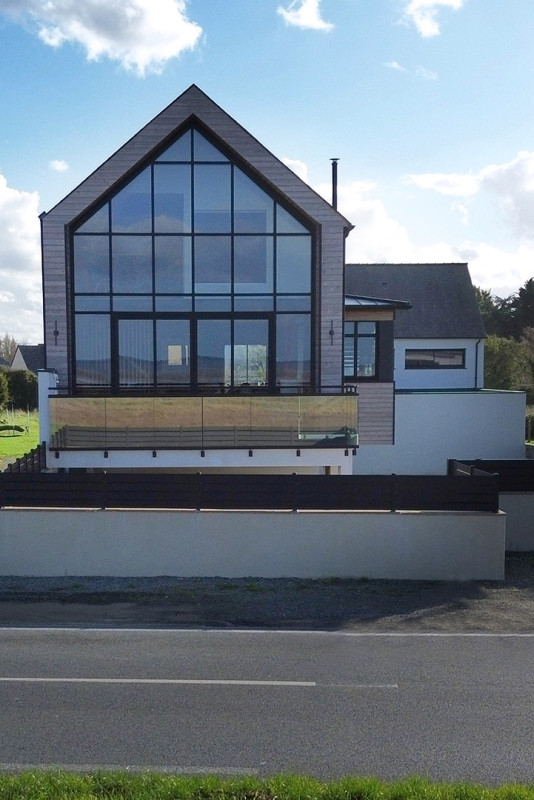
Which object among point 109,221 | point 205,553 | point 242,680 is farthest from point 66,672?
point 109,221

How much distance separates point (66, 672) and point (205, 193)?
13070 millimetres

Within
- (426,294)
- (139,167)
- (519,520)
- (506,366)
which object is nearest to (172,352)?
(139,167)

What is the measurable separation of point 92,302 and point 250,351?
422 centimetres

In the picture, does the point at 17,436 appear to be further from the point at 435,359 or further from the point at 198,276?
the point at 435,359

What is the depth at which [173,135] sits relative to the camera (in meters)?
17.7

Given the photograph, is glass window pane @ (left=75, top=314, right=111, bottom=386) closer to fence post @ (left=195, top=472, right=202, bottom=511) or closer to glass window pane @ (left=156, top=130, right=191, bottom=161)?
glass window pane @ (left=156, top=130, right=191, bottom=161)

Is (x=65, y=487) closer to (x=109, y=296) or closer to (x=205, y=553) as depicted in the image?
(x=205, y=553)

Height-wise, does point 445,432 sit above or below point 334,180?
below

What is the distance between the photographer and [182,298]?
17.9m

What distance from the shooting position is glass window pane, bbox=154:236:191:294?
58.9 ft

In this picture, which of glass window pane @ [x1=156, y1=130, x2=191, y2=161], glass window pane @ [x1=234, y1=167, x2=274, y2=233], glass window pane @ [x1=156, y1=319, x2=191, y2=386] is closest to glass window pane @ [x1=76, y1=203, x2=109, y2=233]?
glass window pane @ [x1=156, y1=130, x2=191, y2=161]

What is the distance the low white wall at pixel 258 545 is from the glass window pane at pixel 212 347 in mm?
6042

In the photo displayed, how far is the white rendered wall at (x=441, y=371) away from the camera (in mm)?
28281

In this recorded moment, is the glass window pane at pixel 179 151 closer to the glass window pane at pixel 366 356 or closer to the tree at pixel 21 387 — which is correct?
the glass window pane at pixel 366 356
